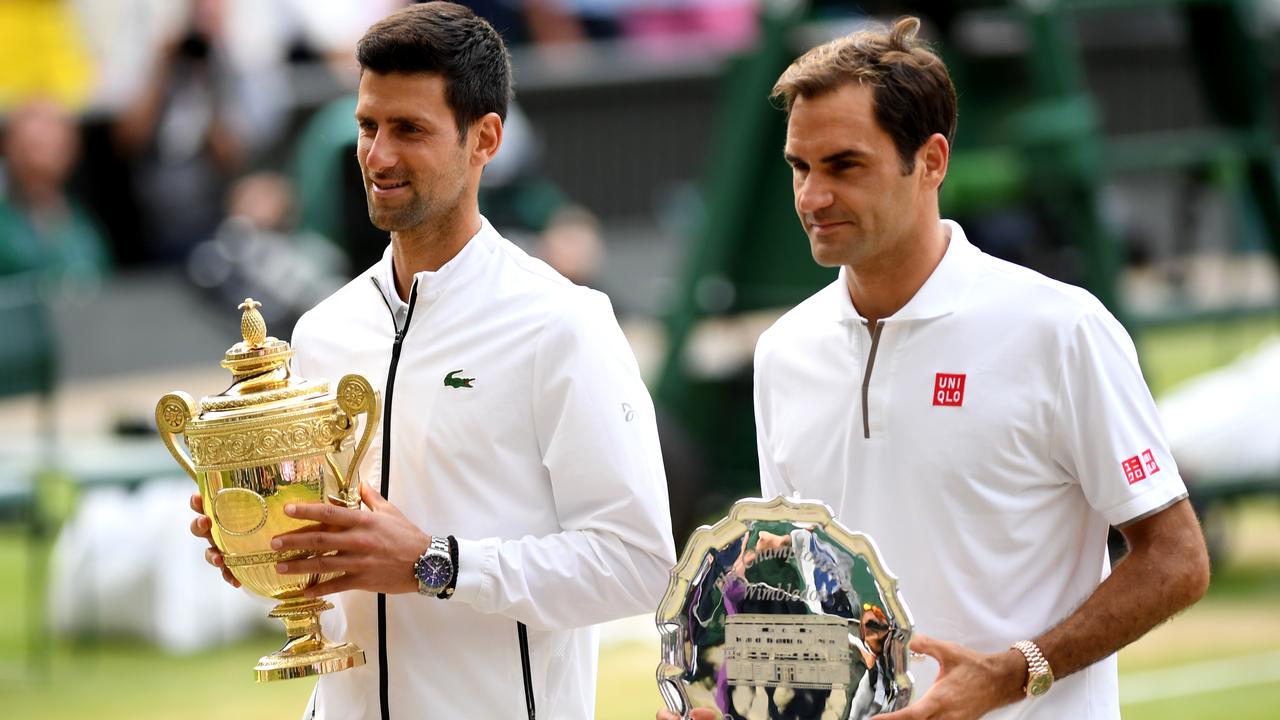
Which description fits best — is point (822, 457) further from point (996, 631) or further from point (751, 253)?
point (751, 253)

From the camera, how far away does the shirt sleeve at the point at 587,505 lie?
3143 millimetres

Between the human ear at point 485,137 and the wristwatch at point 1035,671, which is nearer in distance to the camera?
the wristwatch at point 1035,671

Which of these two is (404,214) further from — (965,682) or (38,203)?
(38,203)

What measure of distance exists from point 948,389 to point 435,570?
2.65 ft

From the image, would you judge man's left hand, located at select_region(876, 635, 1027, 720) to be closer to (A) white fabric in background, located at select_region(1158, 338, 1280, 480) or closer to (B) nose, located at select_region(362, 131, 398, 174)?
(B) nose, located at select_region(362, 131, 398, 174)

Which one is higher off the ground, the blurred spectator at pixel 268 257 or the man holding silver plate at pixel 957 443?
the blurred spectator at pixel 268 257

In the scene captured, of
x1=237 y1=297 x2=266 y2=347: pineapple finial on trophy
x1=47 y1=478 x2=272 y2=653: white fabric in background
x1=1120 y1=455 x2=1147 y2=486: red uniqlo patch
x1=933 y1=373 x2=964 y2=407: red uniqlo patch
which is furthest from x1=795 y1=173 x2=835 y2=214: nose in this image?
x1=47 y1=478 x2=272 y2=653: white fabric in background

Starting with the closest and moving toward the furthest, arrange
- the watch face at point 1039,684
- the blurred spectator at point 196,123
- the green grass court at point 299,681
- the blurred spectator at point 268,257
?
the watch face at point 1039,684 < the green grass court at point 299,681 < the blurred spectator at point 268,257 < the blurred spectator at point 196,123

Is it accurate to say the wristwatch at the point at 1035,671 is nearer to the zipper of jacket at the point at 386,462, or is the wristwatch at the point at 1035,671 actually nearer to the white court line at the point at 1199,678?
the zipper of jacket at the point at 386,462

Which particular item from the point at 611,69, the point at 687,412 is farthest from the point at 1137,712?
the point at 611,69

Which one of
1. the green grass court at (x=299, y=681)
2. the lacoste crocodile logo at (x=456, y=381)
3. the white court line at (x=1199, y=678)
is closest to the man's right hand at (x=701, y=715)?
the lacoste crocodile logo at (x=456, y=381)

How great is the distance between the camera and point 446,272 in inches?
130

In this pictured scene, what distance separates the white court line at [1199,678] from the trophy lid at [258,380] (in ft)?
15.4

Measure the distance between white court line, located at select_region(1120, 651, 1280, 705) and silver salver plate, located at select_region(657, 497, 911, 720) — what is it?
180 inches
